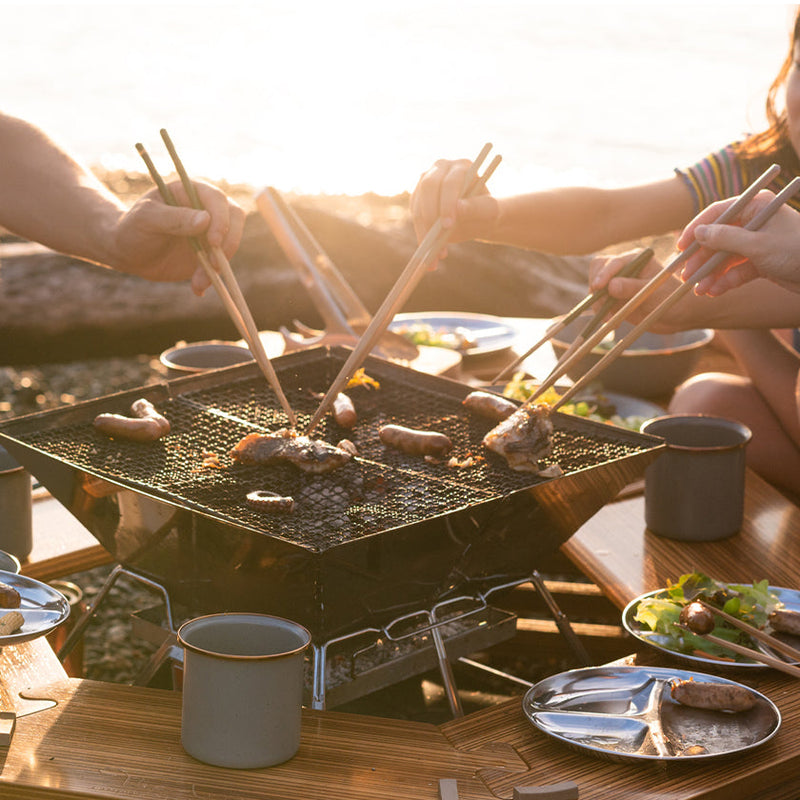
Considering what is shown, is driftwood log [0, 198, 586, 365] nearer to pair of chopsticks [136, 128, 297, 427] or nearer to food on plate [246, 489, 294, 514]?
pair of chopsticks [136, 128, 297, 427]

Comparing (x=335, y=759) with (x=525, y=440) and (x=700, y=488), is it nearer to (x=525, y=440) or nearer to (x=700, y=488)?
(x=525, y=440)

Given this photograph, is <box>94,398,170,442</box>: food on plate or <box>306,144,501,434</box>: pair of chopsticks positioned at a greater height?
<box>306,144,501,434</box>: pair of chopsticks

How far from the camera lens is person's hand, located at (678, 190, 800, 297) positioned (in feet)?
7.50

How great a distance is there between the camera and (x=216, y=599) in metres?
2.37

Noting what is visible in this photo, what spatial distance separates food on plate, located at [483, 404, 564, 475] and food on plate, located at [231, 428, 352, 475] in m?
0.38

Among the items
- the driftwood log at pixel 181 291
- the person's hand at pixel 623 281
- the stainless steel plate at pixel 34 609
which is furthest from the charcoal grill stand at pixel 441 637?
the driftwood log at pixel 181 291

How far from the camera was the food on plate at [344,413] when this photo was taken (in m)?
2.76

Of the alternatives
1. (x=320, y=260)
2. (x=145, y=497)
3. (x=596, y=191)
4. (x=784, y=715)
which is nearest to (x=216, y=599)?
(x=145, y=497)

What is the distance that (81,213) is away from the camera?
10.5ft

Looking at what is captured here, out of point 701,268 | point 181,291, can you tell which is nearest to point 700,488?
point 701,268

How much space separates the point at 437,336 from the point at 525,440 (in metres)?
2.07

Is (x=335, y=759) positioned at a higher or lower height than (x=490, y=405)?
lower

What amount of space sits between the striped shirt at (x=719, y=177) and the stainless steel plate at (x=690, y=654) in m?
2.01

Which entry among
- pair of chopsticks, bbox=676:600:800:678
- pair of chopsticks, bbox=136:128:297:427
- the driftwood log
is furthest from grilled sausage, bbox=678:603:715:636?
the driftwood log
